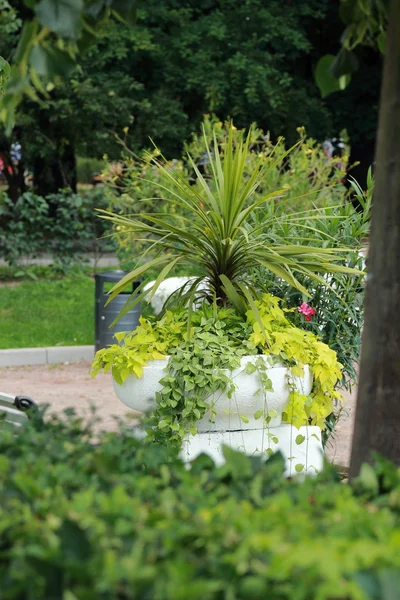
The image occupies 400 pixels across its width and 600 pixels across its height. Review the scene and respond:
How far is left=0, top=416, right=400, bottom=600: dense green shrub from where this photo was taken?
153 cm

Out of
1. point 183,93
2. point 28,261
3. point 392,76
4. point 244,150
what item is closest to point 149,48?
point 183,93

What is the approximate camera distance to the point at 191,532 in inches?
67.0

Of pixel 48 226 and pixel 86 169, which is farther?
pixel 86 169

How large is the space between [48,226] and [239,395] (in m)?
9.69

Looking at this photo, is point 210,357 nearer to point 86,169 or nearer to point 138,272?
point 138,272

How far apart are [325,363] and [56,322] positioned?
7.10 meters

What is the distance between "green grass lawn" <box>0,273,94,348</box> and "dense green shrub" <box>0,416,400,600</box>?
7996mm

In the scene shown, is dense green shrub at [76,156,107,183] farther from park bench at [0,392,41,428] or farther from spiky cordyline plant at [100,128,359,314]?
park bench at [0,392,41,428]

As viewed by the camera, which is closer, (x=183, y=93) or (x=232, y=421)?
(x=232, y=421)

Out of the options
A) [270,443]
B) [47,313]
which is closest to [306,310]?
[270,443]

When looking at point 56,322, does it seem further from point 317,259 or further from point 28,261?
point 317,259

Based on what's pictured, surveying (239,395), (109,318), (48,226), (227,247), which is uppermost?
(227,247)

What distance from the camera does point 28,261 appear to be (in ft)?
45.9

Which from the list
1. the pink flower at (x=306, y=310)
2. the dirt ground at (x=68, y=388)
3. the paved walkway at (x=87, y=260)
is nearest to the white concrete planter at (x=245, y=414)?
the pink flower at (x=306, y=310)
